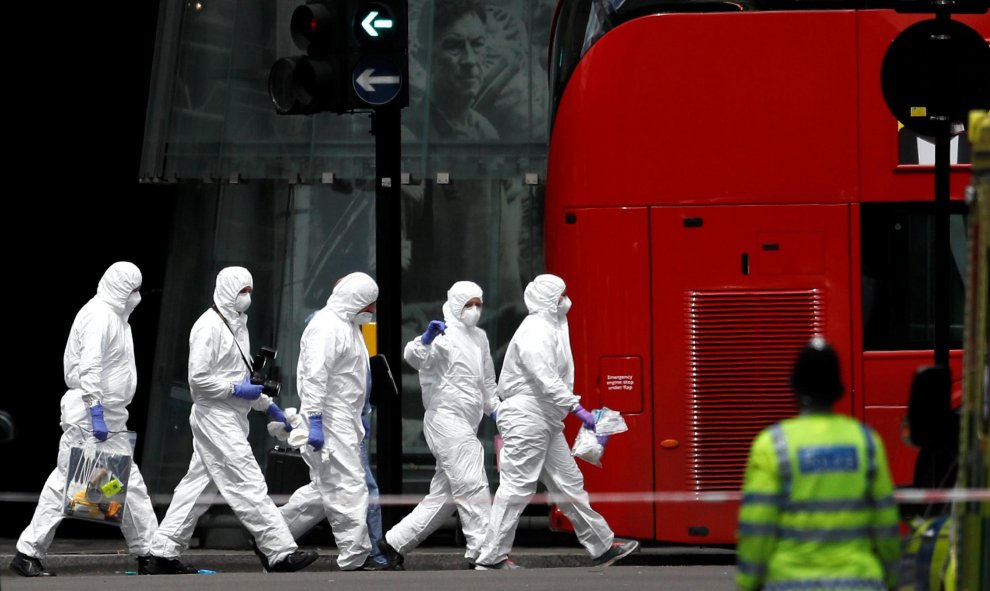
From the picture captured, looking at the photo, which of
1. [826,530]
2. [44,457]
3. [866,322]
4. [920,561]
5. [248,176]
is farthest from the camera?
[44,457]

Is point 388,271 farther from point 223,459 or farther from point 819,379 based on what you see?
point 819,379

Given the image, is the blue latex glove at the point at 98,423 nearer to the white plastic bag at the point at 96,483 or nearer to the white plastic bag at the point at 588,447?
the white plastic bag at the point at 96,483

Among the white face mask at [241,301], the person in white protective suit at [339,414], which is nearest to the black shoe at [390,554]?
the person in white protective suit at [339,414]

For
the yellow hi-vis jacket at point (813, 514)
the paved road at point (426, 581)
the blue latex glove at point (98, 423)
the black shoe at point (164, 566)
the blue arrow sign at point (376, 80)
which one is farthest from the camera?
the blue arrow sign at point (376, 80)

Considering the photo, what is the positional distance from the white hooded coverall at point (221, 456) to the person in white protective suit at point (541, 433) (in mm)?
1319

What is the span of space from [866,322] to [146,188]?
23.9 ft

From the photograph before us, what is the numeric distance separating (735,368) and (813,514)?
19.6ft

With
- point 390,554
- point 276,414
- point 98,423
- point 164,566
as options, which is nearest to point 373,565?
point 390,554

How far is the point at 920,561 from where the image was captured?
18.5 ft

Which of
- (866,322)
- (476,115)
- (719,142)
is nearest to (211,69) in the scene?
(476,115)

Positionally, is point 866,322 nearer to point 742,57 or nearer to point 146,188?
point 742,57

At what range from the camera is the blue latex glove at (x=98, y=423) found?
10836 millimetres

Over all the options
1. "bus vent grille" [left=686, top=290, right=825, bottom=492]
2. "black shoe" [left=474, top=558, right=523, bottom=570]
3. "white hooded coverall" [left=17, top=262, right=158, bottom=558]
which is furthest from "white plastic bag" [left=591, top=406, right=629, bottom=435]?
"white hooded coverall" [left=17, top=262, right=158, bottom=558]

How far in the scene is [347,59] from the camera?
36.3ft
